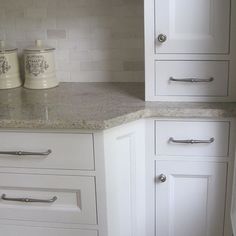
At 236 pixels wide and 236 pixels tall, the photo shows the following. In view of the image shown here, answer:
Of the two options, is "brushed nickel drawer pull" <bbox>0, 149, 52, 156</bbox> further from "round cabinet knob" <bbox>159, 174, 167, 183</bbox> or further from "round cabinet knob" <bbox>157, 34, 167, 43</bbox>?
"round cabinet knob" <bbox>157, 34, 167, 43</bbox>

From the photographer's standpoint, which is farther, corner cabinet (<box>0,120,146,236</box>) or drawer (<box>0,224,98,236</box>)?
drawer (<box>0,224,98,236</box>)

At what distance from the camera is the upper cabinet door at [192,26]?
5.24 feet

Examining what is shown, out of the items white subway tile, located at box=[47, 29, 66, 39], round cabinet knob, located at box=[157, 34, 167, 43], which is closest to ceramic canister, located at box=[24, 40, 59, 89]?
white subway tile, located at box=[47, 29, 66, 39]

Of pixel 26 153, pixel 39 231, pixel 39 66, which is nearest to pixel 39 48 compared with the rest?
pixel 39 66

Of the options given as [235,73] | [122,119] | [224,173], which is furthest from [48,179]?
[235,73]

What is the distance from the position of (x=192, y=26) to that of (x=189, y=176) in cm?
60

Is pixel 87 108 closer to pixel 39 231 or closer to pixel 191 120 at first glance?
pixel 191 120

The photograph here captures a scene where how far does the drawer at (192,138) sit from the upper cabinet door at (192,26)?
0.29 m

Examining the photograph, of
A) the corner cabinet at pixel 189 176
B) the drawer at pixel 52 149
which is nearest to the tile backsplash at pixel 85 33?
the corner cabinet at pixel 189 176

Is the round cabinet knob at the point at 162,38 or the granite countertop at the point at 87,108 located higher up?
the round cabinet knob at the point at 162,38

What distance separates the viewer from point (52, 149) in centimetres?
155

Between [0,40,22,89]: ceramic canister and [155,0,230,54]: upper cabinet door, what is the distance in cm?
77

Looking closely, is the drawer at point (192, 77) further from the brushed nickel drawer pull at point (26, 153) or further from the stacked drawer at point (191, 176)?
the brushed nickel drawer pull at point (26, 153)

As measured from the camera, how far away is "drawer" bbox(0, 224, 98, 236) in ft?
5.40
